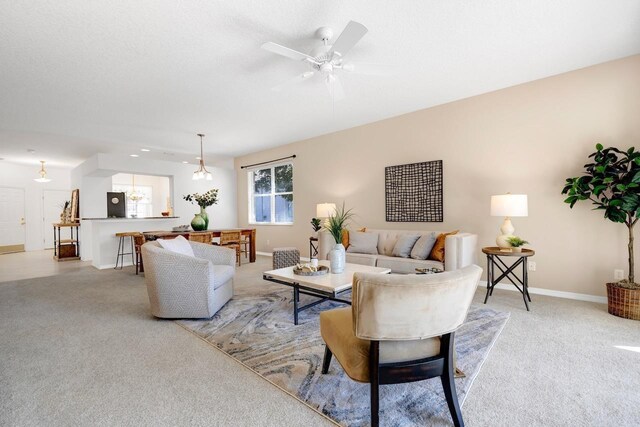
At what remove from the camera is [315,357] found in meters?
2.17

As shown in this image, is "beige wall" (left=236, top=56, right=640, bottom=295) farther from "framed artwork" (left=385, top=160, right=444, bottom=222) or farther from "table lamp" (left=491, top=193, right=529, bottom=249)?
"table lamp" (left=491, top=193, right=529, bottom=249)

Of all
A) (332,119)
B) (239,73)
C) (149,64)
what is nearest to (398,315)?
(239,73)

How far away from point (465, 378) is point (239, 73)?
348 cm

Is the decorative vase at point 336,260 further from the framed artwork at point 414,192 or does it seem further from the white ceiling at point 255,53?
the framed artwork at point 414,192

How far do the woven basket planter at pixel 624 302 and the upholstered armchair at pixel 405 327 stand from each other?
8.61ft

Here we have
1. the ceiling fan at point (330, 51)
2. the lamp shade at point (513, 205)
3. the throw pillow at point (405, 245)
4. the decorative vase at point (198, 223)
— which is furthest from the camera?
the decorative vase at point (198, 223)

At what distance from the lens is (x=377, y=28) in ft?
8.29

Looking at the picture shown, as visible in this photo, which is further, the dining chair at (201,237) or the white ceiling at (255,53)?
the dining chair at (201,237)

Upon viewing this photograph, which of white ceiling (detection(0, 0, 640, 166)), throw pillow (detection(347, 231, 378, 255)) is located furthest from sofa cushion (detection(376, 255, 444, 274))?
white ceiling (detection(0, 0, 640, 166))

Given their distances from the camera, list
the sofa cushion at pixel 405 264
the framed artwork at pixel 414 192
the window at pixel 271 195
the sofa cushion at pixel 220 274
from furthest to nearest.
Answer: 1. the window at pixel 271 195
2. the framed artwork at pixel 414 192
3. the sofa cushion at pixel 405 264
4. the sofa cushion at pixel 220 274

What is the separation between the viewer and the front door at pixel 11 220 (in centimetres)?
827

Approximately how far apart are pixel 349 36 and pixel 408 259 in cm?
278

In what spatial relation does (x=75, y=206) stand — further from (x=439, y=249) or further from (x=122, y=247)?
(x=439, y=249)

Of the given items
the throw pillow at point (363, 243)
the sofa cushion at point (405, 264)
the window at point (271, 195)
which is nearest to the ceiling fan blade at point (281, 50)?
the sofa cushion at point (405, 264)
